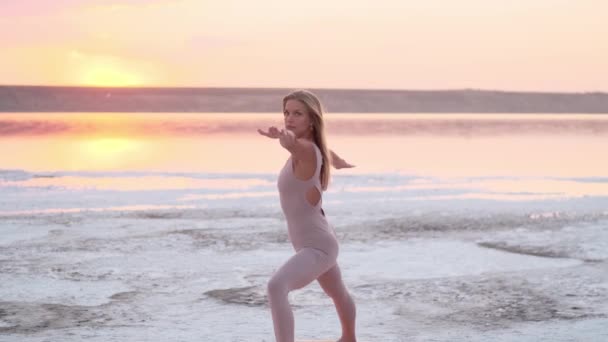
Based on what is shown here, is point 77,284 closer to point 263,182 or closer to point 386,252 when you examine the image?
point 386,252

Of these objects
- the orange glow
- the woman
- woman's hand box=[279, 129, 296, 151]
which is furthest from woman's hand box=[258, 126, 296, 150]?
the orange glow

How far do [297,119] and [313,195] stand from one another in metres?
0.41

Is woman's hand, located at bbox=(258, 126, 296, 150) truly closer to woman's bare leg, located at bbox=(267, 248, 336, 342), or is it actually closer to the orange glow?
woman's bare leg, located at bbox=(267, 248, 336, 342)

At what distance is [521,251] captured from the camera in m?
9.61

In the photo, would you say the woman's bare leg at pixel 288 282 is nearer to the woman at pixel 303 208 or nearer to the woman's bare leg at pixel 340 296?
the woman at pixel 303 208

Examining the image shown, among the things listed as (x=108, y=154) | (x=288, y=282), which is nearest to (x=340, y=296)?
(x=288, y=282)

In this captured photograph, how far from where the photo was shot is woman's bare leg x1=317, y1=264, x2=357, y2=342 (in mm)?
5262

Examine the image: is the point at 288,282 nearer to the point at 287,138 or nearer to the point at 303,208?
the point at 303,208

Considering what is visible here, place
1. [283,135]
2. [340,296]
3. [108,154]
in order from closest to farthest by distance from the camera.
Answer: [283,135], [340,296], [108,154]

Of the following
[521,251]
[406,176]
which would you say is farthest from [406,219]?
[406,176]

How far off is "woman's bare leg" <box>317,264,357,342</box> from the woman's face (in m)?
0.83

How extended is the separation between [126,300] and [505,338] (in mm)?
2919

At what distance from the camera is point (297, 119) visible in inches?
194

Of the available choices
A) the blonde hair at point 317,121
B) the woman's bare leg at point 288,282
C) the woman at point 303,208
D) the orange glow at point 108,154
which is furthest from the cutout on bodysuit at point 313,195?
the orange glow at point 108,154
